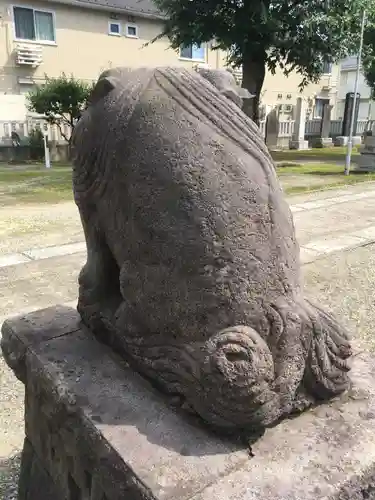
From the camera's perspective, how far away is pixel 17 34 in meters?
15.6

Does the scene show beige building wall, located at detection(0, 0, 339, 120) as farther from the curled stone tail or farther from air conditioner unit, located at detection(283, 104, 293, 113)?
the curled stone tail

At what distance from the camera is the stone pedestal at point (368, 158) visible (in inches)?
494

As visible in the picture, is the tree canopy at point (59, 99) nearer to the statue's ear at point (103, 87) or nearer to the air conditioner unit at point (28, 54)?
the air conditioner unit at point (28, 54)

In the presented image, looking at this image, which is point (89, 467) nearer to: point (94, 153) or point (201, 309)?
point (201, 309)

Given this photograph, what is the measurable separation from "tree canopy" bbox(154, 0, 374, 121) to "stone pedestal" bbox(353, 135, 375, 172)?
8.50 feet

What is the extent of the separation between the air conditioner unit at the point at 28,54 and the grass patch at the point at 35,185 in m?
4.77

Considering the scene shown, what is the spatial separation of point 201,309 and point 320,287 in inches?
127

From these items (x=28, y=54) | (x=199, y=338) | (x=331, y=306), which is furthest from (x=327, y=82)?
(x=199, y=338)

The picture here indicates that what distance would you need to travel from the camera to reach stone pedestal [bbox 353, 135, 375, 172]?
12.6 metres

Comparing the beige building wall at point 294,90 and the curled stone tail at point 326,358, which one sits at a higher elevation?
the beige building wall at point 294,90

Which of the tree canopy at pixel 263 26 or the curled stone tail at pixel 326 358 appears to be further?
the tree canopy at pixel 263 26

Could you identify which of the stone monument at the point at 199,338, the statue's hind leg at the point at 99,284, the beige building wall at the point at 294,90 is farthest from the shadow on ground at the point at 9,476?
the beige building wall at the point at 294,90

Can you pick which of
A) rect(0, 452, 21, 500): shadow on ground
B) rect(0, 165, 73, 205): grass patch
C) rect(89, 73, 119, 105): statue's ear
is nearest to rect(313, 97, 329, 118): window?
rect(0, 165, 73, 205): grass patch

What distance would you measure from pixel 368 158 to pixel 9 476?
1227cm
